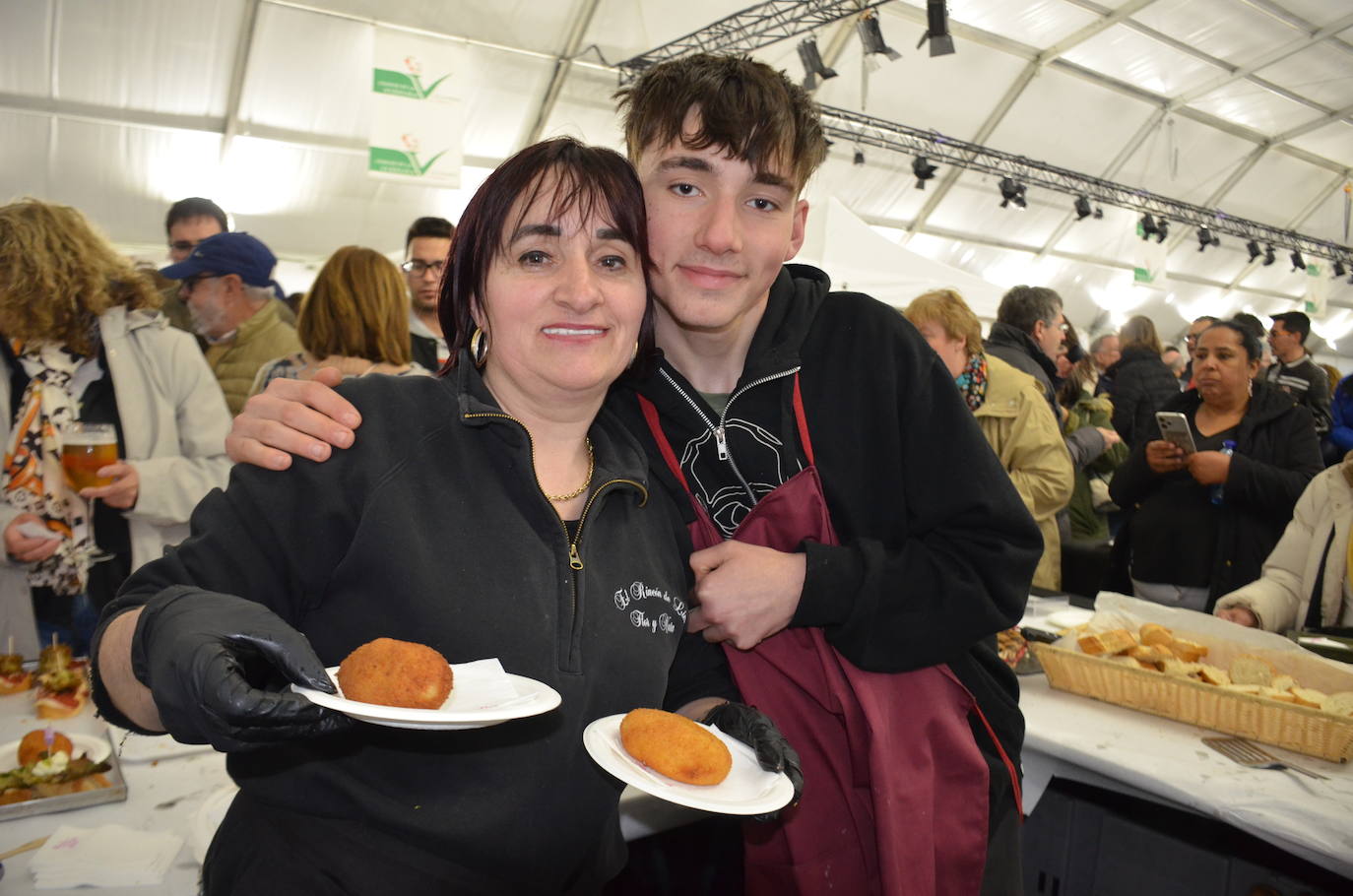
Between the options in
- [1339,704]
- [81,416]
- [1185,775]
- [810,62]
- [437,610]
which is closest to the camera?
[437,610]

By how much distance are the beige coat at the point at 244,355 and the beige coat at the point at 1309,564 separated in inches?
165

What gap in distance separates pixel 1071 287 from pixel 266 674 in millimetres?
20205

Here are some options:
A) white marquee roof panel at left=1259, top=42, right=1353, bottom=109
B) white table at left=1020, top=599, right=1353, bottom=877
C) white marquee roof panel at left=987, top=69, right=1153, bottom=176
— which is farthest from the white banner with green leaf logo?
white marquee roof panel at left=1259, top=42, right=1353, bottom=109

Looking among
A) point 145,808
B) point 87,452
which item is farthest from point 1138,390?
point 145,808

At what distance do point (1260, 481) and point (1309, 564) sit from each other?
28.3 inches

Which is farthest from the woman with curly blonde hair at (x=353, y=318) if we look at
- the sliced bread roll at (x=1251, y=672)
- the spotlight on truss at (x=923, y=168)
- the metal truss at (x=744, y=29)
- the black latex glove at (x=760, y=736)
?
the spotlight on truss at (x=923, y=168)

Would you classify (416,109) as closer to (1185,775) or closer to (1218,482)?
(1218,482)

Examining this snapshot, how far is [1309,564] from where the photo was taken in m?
3.31

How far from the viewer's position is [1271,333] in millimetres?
7020

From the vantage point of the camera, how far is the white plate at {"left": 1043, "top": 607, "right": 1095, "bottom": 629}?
10.9 feet

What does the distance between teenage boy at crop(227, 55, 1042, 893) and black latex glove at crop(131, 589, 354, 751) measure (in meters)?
0.77

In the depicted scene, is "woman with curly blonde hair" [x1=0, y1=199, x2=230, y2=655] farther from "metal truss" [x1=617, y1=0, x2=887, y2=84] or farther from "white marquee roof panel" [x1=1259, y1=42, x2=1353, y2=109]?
"white marquee roof panel" [x1=1259, y1=42, x2=1353, y2=109]

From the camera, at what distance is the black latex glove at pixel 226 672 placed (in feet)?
3.02

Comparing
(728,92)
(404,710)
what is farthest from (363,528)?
(728,92)
